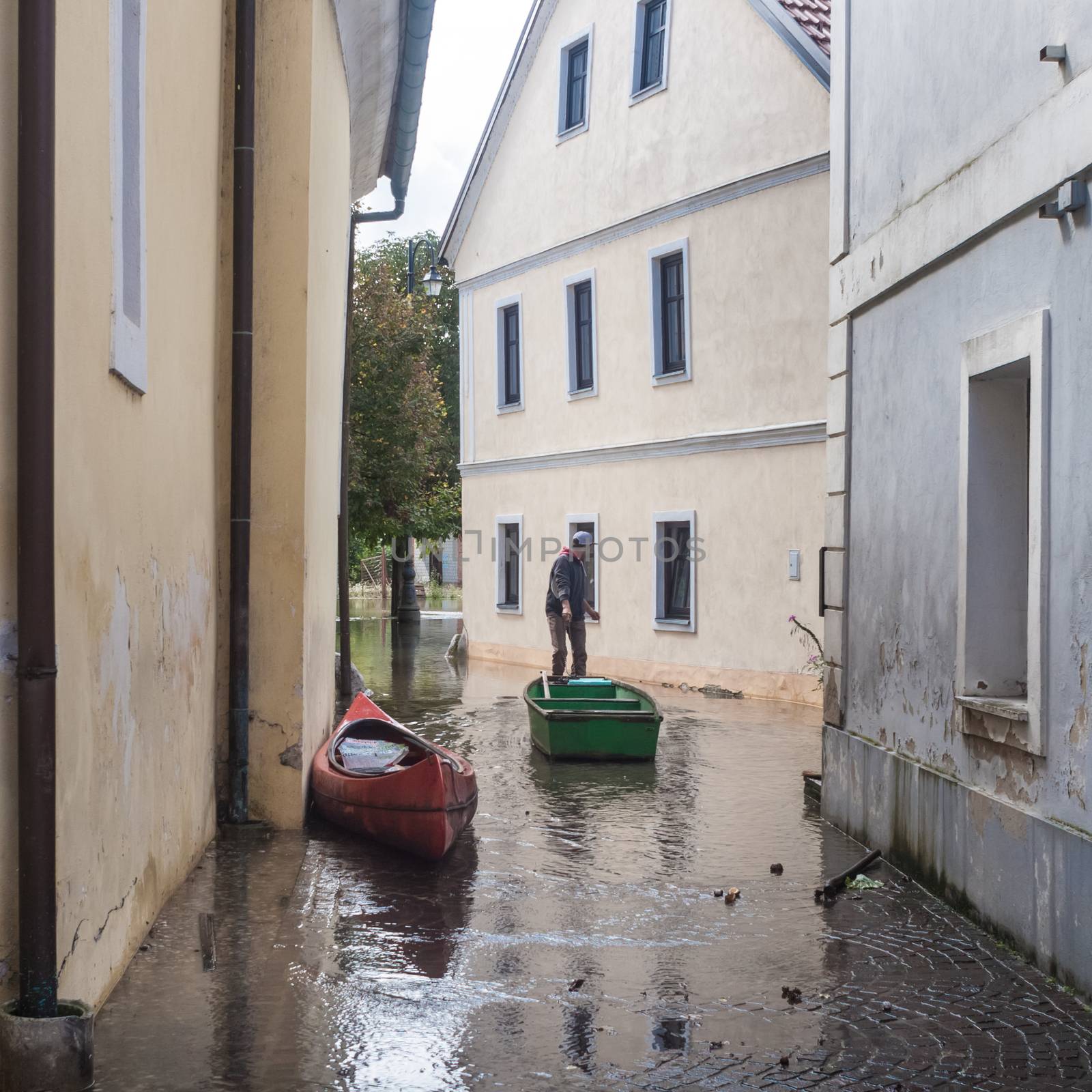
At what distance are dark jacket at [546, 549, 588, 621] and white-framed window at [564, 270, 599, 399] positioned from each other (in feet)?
14.7

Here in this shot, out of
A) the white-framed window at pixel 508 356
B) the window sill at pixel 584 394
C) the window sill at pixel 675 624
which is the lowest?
the window sill at pixel 675 624

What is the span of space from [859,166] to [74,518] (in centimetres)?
699

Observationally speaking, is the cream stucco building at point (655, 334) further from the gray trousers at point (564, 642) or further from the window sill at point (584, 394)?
the gray trousers at point (564, 642)

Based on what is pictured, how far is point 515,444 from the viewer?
2556 cm

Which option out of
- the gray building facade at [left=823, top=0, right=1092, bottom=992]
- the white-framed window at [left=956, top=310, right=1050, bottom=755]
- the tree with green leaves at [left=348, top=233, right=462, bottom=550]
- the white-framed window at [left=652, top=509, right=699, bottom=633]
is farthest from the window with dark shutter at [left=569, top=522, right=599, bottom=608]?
the white-framed window at [left=956, top=310, right=1050, bottom=755]

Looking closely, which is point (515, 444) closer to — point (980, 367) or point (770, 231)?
point (770, 231)

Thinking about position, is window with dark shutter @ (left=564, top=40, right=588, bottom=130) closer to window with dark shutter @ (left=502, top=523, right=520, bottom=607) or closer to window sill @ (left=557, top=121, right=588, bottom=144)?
window sill @ (left=557, top=121, right=588, bottom=144)

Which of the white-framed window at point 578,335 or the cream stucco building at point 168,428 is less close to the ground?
the white-framed window at point 578,335

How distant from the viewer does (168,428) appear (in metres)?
7.55

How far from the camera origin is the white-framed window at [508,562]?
83.6 feet

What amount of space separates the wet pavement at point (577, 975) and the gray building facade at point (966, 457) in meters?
0.52

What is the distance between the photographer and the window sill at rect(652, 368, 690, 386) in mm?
21297

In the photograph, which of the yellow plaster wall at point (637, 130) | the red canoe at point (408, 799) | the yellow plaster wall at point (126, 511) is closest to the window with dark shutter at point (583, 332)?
the yellow plaster wall at point (637, 130)

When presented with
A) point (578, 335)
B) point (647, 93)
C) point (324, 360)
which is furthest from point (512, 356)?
point (324, 360)
